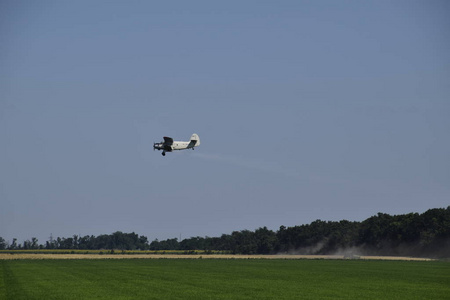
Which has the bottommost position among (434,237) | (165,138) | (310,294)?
(310,294)

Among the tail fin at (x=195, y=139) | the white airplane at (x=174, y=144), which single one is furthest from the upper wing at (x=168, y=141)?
the tail fin at (x=195, y=139)

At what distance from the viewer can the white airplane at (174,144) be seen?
110625 millimetres

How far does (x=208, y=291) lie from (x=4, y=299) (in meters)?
17.3

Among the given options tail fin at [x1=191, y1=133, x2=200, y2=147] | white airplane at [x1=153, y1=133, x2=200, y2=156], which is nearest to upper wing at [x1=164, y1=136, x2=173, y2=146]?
white airplane at [x1=153, y1=133, x2=200, y2=156]

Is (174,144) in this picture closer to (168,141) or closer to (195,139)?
(168,141)

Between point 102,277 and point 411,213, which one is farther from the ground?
point 411,213

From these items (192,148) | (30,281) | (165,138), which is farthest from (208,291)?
(192,148)

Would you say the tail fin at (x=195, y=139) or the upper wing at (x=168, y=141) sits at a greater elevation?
→ the tail fin at (x=195, y=139)

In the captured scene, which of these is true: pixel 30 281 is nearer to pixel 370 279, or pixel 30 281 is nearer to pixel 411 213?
pixel 370 279

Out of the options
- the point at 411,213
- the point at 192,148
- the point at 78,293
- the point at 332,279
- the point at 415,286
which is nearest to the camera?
the point at 78,293

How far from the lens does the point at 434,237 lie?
6683 inches

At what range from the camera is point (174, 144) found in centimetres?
11550

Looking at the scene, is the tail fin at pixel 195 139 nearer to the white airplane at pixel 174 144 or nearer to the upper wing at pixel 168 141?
the white airplane at pixel 174 144

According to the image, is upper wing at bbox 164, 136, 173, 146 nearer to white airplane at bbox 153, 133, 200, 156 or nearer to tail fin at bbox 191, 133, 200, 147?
white airplane at bbox 153, 133, 200, 156
